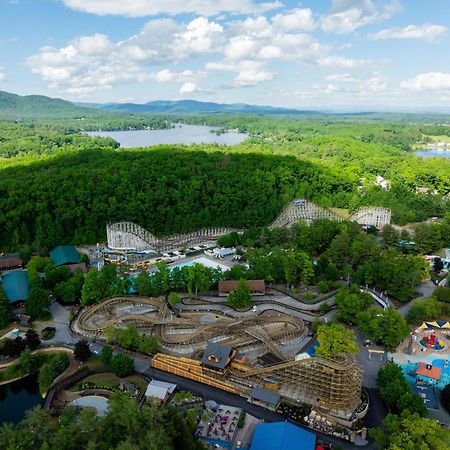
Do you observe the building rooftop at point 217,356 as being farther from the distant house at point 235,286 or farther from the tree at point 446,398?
the tree at point 446,398

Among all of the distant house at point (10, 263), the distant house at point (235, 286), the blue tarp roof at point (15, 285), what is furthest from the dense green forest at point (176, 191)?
the distant house at point (235, 286)

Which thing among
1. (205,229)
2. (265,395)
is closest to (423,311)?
(265,395)

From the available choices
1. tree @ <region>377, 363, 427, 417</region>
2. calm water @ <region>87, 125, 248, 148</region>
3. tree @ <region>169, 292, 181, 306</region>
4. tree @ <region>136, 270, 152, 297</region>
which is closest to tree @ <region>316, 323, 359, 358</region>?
tree @ <region>377, 363, 427, 417</region>

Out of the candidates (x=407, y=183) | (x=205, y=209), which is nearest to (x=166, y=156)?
(x=205, y=209)

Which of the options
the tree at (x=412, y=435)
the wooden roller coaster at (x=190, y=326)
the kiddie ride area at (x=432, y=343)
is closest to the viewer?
the tree at (x=412, y=435)

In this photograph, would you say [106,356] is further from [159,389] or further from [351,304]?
[351,304]

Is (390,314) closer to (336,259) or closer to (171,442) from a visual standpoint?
(336,259)
